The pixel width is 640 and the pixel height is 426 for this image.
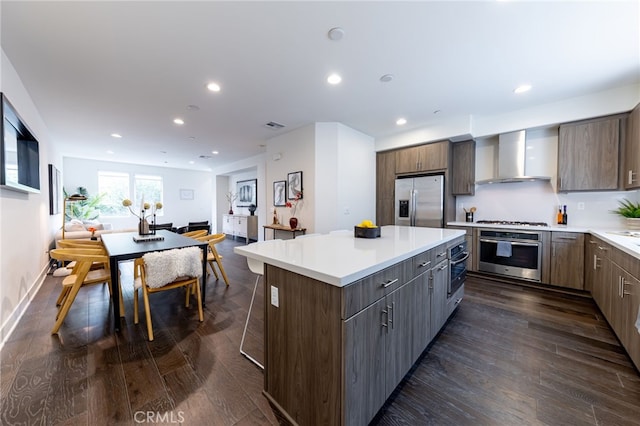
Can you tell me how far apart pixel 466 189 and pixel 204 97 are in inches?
176

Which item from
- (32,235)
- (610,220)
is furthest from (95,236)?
(610,220)

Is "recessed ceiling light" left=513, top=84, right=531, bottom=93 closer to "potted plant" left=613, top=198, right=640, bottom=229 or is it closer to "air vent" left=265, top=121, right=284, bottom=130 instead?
"potted plant" left=613, top=198, right=640, bottom=229

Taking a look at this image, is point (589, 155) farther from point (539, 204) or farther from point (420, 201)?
point (420, 201)

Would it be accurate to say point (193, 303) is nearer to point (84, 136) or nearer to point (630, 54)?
point (84, 136)

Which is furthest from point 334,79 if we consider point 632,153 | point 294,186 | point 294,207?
point 632,153

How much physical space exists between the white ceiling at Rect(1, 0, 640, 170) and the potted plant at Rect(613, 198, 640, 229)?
1553 mm

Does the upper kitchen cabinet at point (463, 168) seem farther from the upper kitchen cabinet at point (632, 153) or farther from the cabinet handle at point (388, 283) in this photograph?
the cabinet handle at point (388, 283)

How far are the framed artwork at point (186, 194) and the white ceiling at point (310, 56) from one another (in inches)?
213

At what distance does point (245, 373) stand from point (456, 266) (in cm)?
213

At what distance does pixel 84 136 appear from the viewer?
502cm

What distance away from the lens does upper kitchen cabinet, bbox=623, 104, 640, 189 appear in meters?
2.70

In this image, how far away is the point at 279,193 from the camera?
16.3 ft

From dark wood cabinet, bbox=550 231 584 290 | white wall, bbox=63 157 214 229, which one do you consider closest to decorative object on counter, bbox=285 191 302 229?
dark wood cabinet, bbox=550 231 584 290
